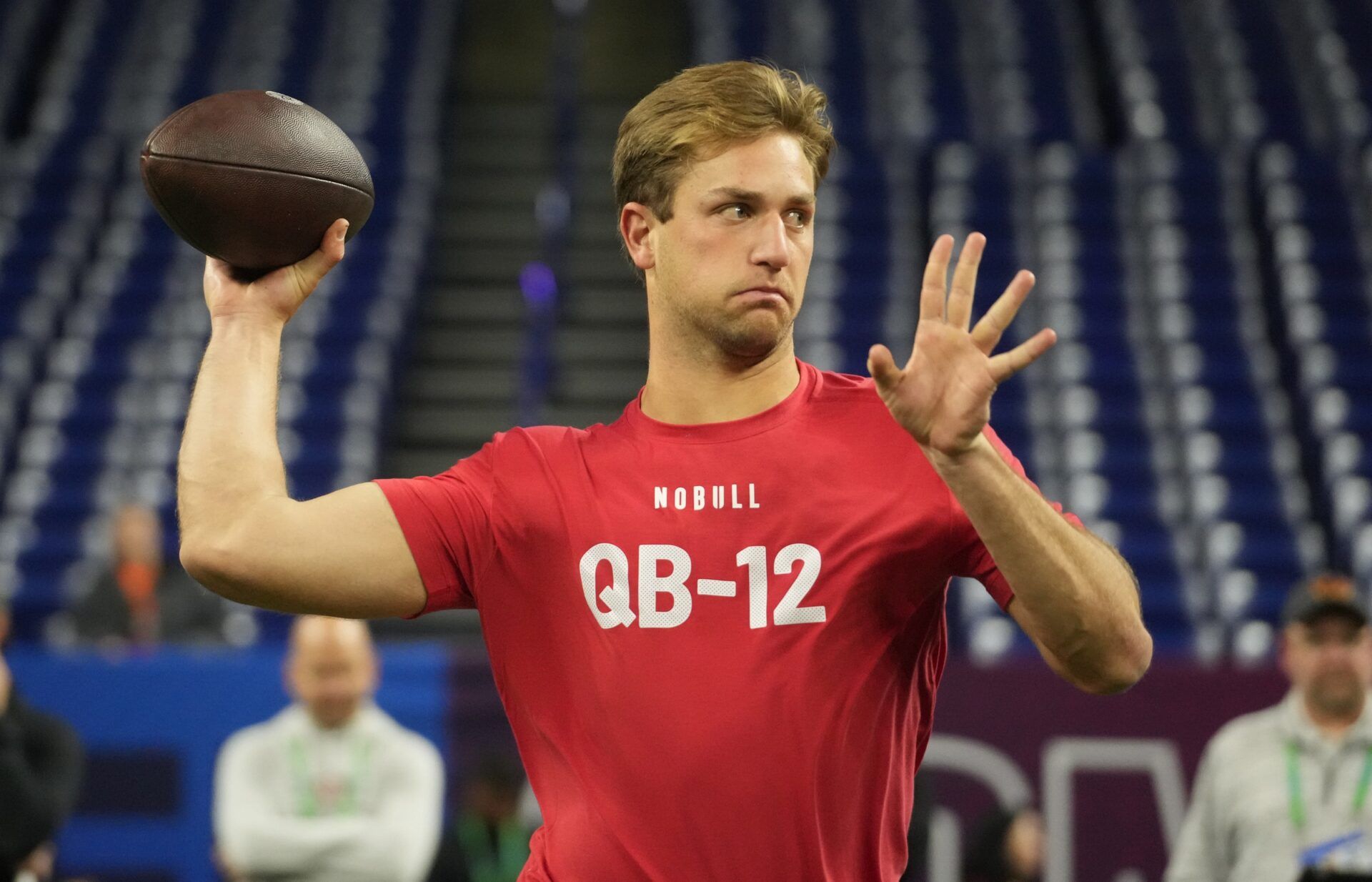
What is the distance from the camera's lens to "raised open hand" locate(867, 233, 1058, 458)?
1.90 meters

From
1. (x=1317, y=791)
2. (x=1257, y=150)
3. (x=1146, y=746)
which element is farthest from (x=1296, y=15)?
(x=1317, y=791)

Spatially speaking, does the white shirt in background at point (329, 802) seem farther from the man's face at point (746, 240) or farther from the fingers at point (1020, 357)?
the fingers at point (1020, 357)

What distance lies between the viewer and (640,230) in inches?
92.9

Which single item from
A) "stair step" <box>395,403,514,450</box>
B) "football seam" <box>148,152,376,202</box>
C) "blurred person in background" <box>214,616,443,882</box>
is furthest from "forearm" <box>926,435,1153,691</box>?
"stair step" <box>395,403,514,450</box>

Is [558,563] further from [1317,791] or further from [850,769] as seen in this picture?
[1317,791]

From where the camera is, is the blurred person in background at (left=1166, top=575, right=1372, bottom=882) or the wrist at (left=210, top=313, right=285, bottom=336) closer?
the wrist at (left=210, top=313, right=285, bottom=336)

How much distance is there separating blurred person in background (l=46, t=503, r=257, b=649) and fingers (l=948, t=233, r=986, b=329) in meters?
5.81

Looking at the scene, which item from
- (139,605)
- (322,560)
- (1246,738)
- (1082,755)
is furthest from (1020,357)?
(139,605)

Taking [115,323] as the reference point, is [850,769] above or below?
below

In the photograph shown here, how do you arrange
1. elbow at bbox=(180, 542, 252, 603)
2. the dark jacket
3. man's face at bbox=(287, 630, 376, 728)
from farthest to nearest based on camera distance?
man's face at bbox=(287, 630, 376, 728) → the dark jacket → elbow at bbox=(180, 542, 252, 603)

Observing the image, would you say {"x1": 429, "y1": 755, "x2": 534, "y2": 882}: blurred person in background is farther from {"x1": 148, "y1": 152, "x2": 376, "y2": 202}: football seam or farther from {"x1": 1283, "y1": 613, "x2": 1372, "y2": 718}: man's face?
{"x1": 148, "y1": 152, "x2": 376, "y2": 202}: football seam

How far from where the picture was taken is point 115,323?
10.6 meters

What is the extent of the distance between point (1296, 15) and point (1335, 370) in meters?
4.18

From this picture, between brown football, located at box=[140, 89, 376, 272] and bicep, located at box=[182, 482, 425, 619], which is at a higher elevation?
brown football, located at box=[140, 89, 376, 272]
